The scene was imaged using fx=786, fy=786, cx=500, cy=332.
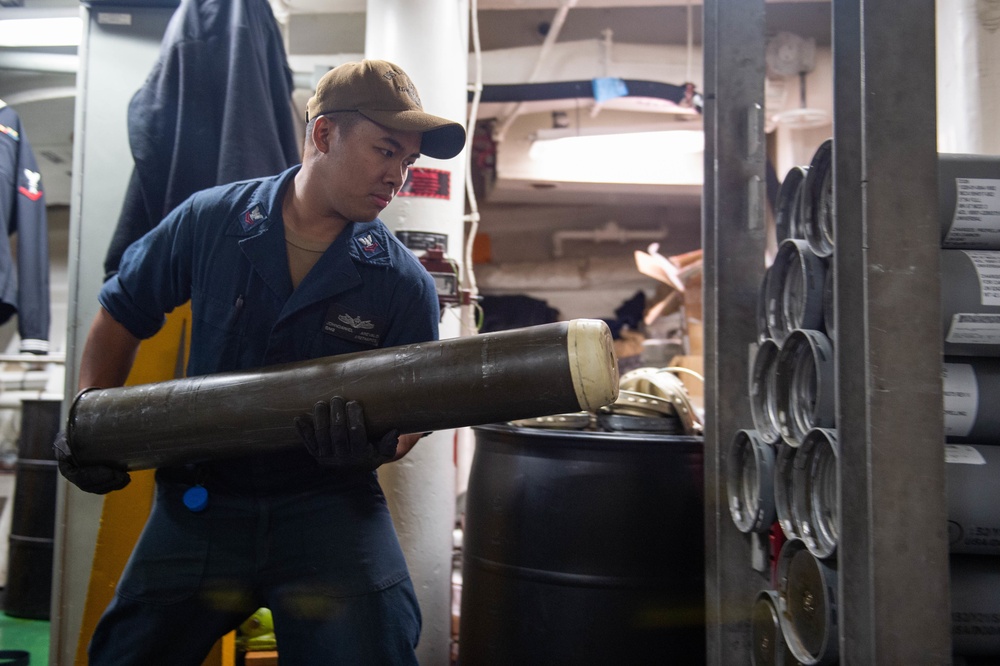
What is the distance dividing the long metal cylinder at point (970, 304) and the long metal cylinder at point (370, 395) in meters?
0.75

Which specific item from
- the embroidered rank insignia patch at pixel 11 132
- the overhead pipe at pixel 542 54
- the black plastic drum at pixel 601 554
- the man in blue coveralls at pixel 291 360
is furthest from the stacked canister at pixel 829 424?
the embroidered rank insignia patch at pixel 11 132

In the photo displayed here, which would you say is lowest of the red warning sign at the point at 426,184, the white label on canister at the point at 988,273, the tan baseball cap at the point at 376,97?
the white label on canister at the point at 988,273

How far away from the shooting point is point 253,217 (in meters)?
1.71

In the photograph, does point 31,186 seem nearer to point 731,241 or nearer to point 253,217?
point 253,217

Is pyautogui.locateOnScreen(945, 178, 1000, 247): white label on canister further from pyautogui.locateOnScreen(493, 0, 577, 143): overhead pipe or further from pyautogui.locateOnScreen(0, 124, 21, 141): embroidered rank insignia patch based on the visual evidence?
pyautogui.locateOnScreen(0, 124, 21, 141): embroidered rank insignia patch

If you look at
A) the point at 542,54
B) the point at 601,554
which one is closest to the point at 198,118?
the point at 601,554

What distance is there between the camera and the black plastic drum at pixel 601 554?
2.10 metres

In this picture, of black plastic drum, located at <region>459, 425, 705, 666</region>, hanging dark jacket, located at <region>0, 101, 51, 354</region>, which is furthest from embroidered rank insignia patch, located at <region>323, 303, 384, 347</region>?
hanging dark jacket, located at <region>0, 101, 51, 354</region>

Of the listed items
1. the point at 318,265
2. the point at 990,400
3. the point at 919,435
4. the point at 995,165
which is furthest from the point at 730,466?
the point at 318,265

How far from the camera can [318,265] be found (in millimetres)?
1668

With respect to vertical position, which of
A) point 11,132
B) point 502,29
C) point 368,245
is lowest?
point 368,245

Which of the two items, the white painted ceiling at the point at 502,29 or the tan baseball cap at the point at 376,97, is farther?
the white painted ceiling at the point at 502,29

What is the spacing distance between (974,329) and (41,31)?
11.9ft

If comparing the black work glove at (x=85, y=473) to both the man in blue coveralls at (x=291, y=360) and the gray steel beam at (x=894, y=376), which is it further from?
the gray steel beam at (x=894, y=376)
